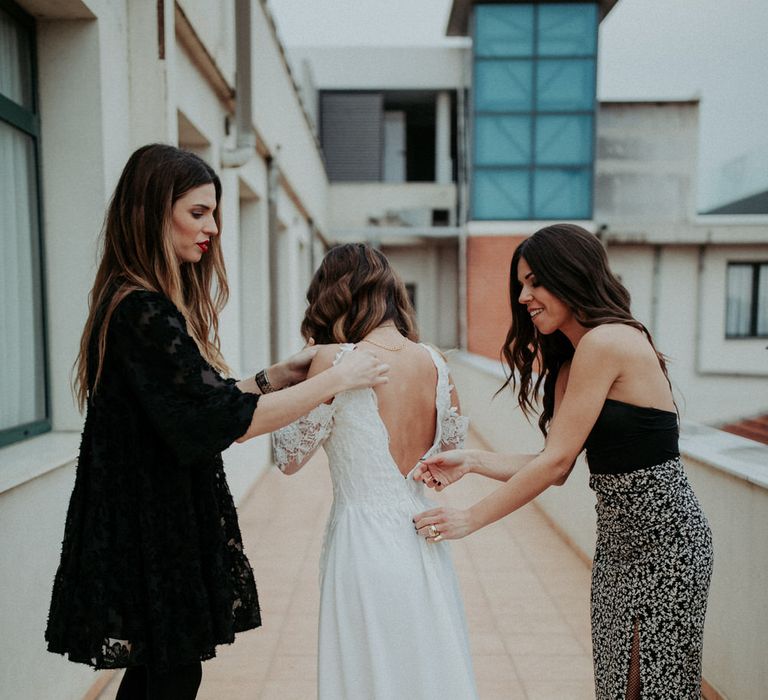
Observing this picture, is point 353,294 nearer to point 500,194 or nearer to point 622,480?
point 622,480

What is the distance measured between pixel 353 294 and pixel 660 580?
1.00 m

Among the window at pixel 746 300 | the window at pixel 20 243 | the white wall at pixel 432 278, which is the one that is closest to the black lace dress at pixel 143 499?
the window at pixel 20 243

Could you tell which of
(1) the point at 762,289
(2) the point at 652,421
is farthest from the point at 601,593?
(1) the point at 762,289

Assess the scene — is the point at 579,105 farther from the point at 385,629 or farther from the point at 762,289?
the point at 385,629

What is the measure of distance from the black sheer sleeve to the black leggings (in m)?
0.54

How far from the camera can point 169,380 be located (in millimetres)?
1327

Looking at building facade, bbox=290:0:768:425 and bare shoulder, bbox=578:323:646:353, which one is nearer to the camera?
bare shoulder, bbox=578:323:646:353

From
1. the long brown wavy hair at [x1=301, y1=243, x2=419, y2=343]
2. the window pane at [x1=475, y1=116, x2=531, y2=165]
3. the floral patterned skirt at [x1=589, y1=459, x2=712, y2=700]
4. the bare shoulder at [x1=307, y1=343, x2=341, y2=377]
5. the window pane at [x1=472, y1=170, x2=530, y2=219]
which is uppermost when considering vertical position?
the window pane at [x1=475, y1=116, x2=531, y2=165]

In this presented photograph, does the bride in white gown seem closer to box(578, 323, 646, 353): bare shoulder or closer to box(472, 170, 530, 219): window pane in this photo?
box(578, 323, 646, 353): bare shoulder

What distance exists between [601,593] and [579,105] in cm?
1402

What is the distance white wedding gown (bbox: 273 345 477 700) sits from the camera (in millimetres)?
1600

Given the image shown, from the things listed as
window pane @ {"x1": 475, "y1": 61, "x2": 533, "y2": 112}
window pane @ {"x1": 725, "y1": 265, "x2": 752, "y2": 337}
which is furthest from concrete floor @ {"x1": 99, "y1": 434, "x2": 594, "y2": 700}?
window pane @ {"x1": 725, "y1": 265, "x2": 752, "y2": 337}

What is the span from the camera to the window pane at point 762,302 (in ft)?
50.4

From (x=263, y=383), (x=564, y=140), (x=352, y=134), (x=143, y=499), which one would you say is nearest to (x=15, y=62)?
(x=263, y=383)
